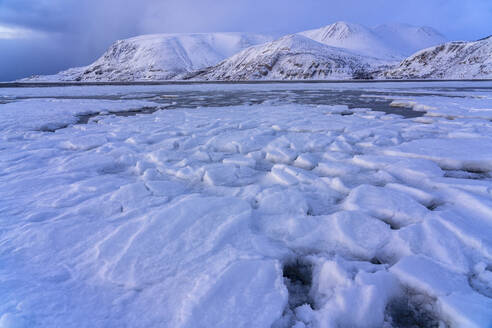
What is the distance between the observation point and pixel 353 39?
160 meters

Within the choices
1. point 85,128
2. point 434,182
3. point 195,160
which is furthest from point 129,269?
point 85,128

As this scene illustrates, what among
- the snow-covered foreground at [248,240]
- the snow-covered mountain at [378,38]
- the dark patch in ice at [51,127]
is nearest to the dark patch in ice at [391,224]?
the snow-covered foreground at [248,240]

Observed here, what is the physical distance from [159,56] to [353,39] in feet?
365

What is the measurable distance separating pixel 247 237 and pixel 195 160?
1.72 m

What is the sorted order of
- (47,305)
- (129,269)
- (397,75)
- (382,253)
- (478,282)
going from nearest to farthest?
(47,305)
(478,282)
(129,269)
(382,253)
(397,75)

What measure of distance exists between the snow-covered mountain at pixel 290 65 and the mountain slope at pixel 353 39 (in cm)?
4623

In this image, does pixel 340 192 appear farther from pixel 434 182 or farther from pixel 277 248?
pixel 277 248

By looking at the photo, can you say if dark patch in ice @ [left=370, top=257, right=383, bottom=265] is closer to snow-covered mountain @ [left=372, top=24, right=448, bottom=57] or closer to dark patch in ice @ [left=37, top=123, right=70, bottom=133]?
dark patch in ice @ [left=37, top=123, right=70, bottom=133]

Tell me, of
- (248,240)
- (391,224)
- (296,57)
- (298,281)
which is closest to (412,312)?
(298,281)

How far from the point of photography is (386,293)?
1218 mm

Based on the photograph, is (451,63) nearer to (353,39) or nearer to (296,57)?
(296,57)

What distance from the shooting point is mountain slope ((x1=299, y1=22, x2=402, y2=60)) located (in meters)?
144

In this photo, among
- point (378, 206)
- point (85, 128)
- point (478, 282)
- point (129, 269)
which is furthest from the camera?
point (85, 128)

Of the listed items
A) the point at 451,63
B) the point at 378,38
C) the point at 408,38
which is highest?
the point at 408,38
